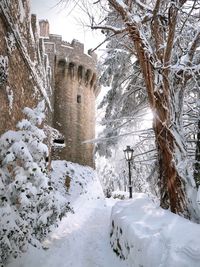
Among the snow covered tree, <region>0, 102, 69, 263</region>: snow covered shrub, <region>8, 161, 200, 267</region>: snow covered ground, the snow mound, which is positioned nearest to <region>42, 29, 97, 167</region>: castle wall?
the snow mound

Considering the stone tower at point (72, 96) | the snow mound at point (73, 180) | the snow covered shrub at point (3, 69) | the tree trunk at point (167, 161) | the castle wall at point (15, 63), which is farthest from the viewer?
the stone tower at point (72, 96)

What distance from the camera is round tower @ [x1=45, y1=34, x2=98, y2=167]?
17.4 metres

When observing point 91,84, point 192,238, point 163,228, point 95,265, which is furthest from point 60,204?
point 91,84

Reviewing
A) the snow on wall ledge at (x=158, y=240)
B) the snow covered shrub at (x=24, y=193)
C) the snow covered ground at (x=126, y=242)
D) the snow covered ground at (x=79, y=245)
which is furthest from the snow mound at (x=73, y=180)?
the snow on wall ledge at (x=158, y=240)

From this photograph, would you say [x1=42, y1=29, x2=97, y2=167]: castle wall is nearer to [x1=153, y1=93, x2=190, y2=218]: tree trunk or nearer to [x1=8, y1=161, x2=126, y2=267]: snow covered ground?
[x1=8, y1=161, x2=126, y2=267]: snow covered ground

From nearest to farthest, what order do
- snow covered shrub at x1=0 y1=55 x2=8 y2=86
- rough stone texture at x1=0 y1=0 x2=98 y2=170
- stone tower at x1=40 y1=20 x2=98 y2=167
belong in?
snow covered shrub at x1=0 y1=55 x2=8 y2=86, rough stone texture at x1=0 y1=0 x2=98 y2=170, stone tower at x1=40 y1=20 x2=98 y2=167

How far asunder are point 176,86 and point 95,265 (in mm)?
3348

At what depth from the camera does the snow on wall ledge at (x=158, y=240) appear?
9.70 ft

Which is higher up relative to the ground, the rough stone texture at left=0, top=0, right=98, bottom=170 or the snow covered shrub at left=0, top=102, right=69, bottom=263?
the rough stone texture at left=0, top=0, right=98, bottom=170

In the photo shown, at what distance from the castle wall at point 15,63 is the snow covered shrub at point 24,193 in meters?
0.50

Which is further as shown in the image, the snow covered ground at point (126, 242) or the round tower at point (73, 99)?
the round tower at point (73, 99)

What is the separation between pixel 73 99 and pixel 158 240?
50.6 ft

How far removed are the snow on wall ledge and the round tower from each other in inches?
468

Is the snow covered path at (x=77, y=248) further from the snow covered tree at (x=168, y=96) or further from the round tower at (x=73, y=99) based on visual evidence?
the round tower at (x=73, y=99)
